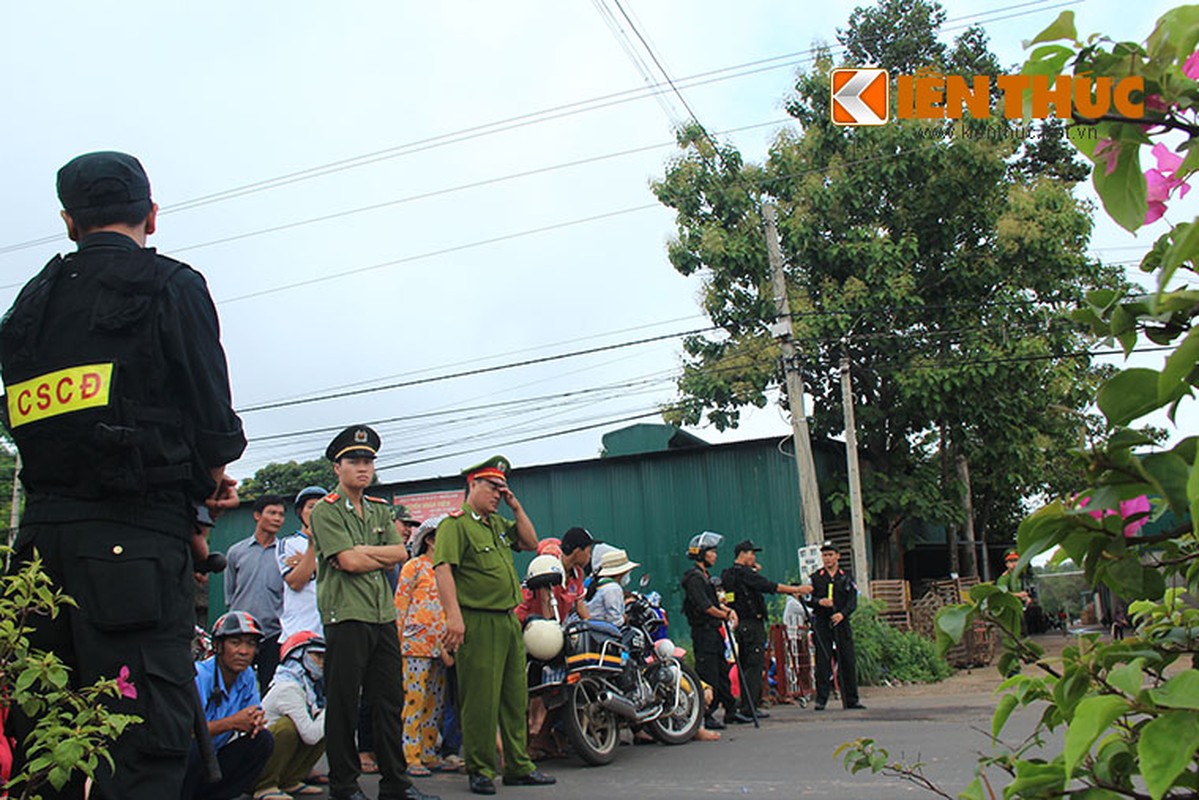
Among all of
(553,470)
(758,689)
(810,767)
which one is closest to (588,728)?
(810,767)

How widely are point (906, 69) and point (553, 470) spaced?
12.2 m

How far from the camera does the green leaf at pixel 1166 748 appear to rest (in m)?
1.04

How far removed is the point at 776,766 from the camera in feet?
23.3

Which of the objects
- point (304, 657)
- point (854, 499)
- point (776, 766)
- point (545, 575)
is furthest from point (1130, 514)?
point (854, 499)

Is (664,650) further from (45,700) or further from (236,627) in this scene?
(45,700)

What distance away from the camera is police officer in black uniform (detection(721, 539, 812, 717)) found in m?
11.3

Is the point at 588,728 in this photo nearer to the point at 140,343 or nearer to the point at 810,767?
the point at 810,767

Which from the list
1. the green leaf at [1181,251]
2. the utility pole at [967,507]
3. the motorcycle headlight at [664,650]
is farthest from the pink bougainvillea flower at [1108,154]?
the utility pole at [967,507]

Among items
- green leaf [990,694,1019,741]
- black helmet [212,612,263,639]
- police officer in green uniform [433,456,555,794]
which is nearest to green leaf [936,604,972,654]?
green leaf [990,694,1019,741]

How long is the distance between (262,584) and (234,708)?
273 centimetres

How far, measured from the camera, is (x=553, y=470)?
24406mm

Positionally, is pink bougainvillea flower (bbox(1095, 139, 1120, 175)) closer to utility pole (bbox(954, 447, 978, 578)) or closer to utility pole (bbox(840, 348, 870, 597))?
utility pole (bbox(840, 348, 870, 597))

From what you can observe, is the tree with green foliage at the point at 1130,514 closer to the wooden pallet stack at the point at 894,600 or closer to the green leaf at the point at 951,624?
the green leaf at the point at 951,624

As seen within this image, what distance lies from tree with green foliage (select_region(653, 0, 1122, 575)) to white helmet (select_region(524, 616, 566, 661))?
13.1m
